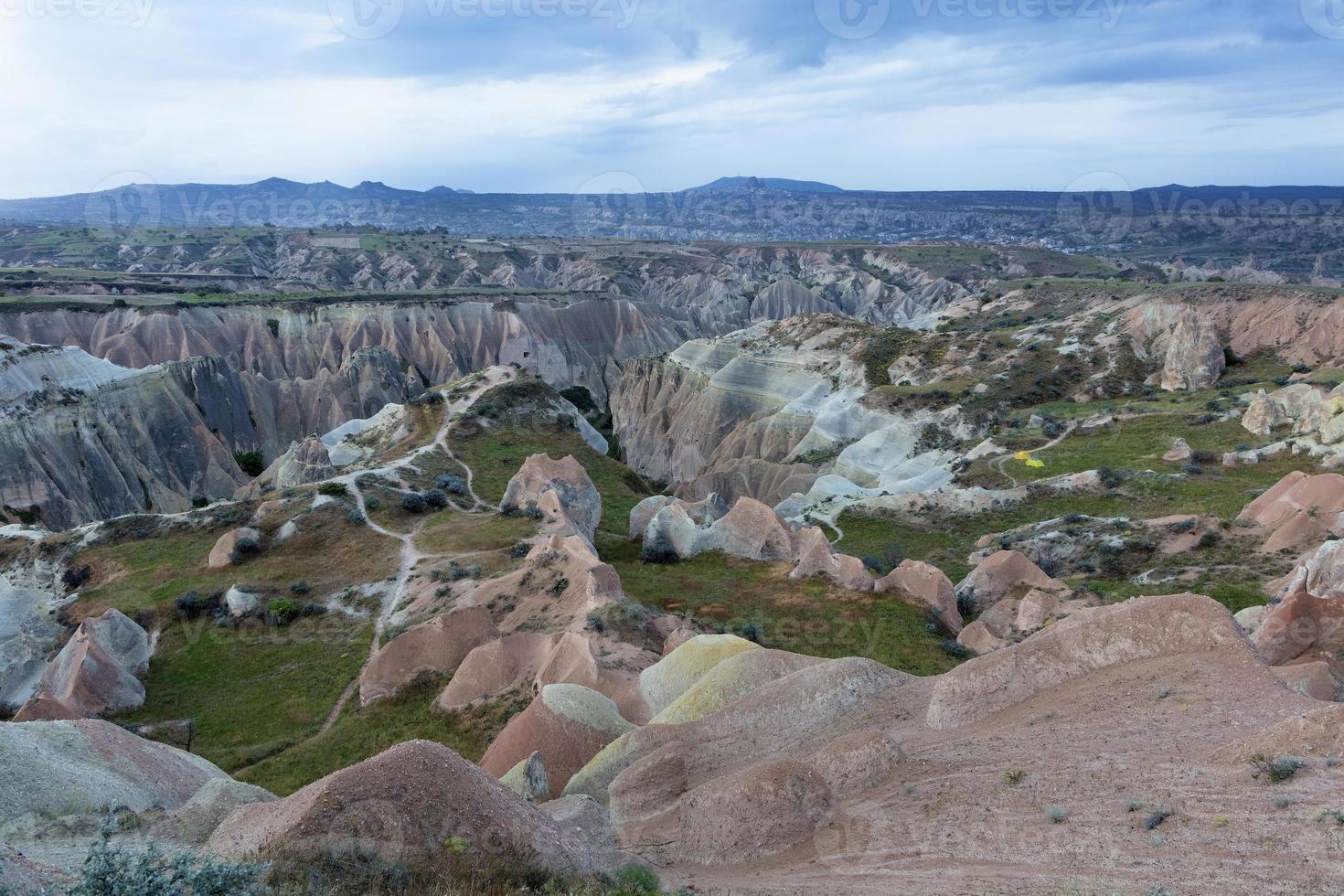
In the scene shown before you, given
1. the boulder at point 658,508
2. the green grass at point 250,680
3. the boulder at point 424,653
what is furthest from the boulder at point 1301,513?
the green grass at point 250,680

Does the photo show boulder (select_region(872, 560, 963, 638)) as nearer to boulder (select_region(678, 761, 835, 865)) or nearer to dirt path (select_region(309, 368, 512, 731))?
boulder (select_region(678, 761, 835, 865))

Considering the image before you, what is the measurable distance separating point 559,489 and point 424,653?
600 inches

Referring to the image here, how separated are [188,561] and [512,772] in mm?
26049

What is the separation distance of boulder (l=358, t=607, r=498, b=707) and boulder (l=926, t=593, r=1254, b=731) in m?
16.6

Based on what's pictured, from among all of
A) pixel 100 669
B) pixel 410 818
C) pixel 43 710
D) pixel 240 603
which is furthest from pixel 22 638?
pixel 410 818

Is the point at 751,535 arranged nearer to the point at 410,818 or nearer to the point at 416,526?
the point at 416,526

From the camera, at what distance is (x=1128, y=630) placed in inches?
564

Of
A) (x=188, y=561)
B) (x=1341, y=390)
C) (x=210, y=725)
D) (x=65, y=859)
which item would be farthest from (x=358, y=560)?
(x=1341, y=390)

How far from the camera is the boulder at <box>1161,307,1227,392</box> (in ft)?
201

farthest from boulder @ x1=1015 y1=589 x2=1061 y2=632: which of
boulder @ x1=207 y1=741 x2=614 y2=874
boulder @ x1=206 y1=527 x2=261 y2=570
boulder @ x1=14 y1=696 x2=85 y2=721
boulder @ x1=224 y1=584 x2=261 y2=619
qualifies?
boulder @ x1=206 y1=527 x2=261 y2=570

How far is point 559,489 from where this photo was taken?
131 ft

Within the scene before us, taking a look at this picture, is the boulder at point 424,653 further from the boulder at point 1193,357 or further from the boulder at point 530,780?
the boulder at point 1193,357

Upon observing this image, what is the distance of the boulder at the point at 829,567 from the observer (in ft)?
104

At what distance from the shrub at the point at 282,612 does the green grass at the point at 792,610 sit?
13.6 m
